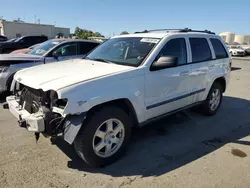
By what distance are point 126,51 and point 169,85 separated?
36.2 inches

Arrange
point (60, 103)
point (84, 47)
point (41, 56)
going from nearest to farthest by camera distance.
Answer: point (60, 103) → point (41, 56) → point (84, 47)

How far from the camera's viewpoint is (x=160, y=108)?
13.1 ft

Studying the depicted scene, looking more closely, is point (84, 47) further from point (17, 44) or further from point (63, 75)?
point (17, 44)

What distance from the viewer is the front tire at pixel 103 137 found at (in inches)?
120

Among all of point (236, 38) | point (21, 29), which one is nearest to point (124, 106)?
point (21, 29)

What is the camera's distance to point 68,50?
785cm

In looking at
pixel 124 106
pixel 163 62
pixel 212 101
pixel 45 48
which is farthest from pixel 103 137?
pixel 45 48

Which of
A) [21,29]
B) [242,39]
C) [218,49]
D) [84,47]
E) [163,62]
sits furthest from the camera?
[242,39]

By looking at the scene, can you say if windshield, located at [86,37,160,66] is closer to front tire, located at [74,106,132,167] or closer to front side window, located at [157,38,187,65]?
front side window, located at [157,38,187,65]

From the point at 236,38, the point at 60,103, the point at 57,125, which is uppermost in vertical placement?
the point at 236,38

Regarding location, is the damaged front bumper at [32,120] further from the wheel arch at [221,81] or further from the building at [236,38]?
the building at [236,38]

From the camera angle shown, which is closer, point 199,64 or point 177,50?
point 177,50

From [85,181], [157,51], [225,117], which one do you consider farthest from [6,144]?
[225,117]

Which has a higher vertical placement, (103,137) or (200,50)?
(200,50)
